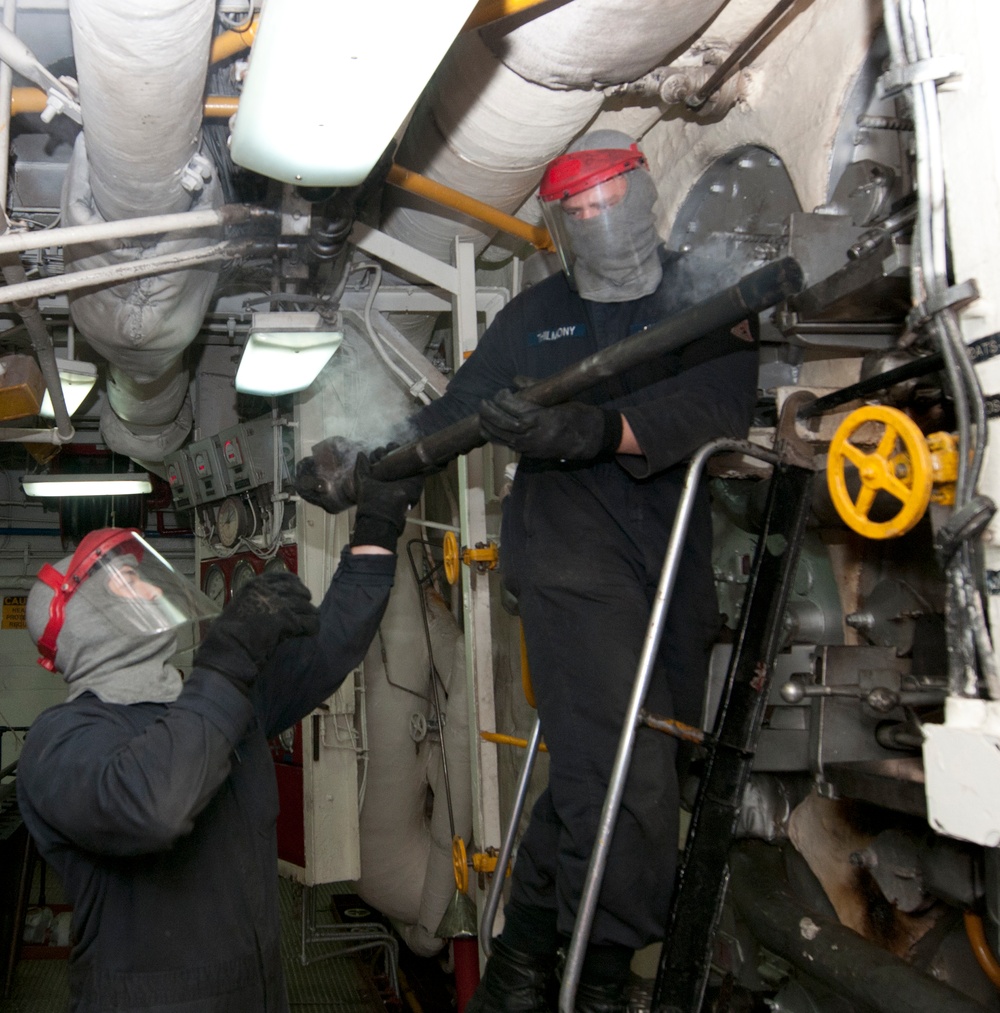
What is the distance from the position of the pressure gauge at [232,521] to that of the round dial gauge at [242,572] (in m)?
0.20

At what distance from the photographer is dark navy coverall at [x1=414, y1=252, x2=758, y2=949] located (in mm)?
1896

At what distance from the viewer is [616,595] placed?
2102 mm

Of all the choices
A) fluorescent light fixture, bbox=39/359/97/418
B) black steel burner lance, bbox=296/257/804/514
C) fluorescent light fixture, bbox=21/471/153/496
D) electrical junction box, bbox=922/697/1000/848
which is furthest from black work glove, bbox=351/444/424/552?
fluorescent light fixture, bbox=21/471/153/496

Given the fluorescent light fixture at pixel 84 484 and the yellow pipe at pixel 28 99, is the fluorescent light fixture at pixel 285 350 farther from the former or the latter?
the fluorescent light fixture at pixel 84 484

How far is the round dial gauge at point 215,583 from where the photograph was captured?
663 cm

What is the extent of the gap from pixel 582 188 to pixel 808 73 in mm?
667

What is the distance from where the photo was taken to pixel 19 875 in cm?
620

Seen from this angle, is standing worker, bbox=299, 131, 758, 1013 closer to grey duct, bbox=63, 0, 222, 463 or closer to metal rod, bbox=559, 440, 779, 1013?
metal rod, bbox=559, 440, 779, 1013

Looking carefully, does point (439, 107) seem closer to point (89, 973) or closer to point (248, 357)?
point (248, 357)

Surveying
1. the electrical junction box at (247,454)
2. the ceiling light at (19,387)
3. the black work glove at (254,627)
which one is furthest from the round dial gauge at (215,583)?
the black work glove at (254,627)

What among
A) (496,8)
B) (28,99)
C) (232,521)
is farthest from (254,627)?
(232,521)

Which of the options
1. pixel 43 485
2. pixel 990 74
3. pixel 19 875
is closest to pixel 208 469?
pixel 43 485

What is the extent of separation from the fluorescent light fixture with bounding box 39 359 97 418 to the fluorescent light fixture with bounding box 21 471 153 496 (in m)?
2.32

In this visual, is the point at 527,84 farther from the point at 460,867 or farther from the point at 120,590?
the point at 460,867
